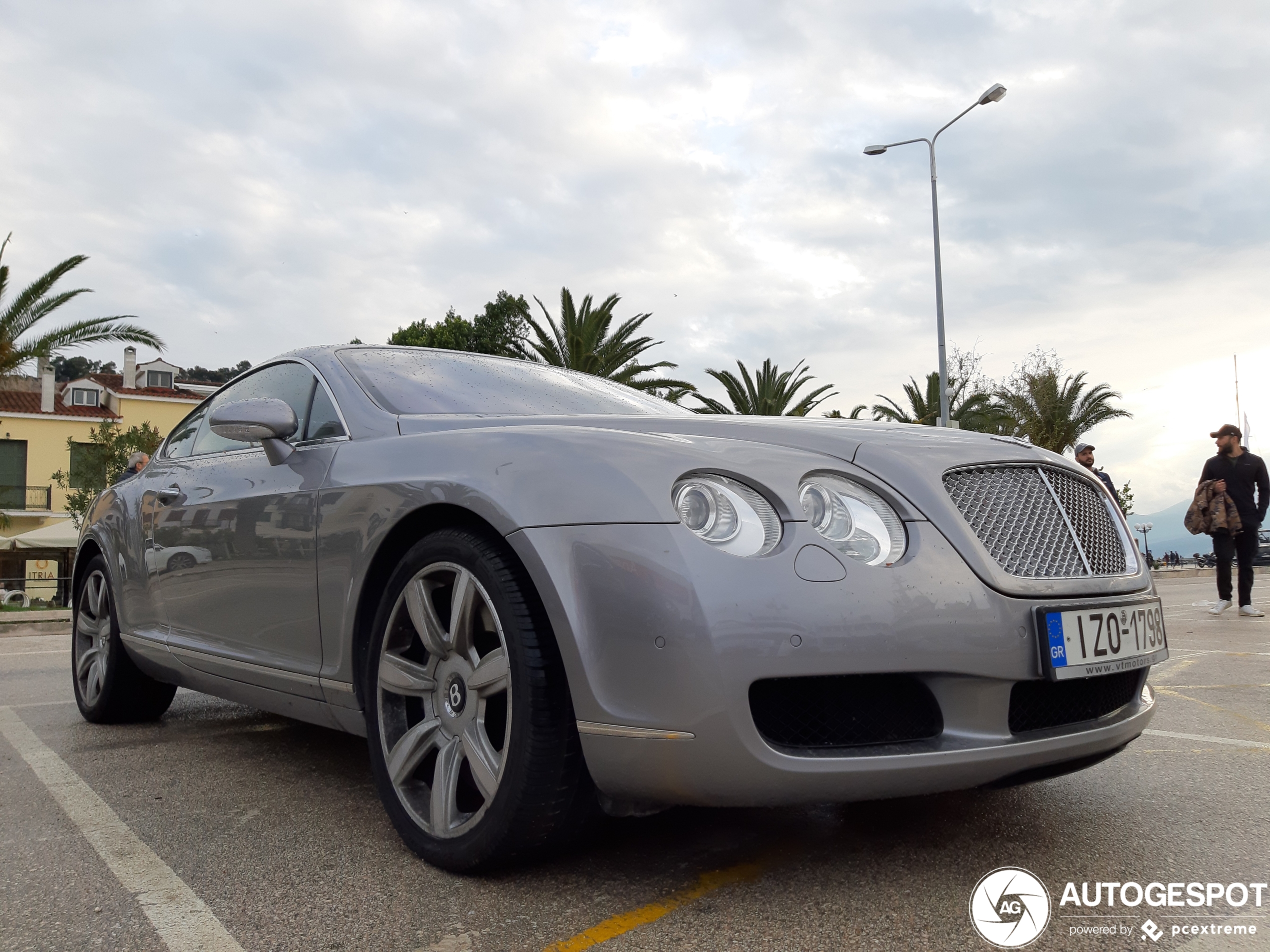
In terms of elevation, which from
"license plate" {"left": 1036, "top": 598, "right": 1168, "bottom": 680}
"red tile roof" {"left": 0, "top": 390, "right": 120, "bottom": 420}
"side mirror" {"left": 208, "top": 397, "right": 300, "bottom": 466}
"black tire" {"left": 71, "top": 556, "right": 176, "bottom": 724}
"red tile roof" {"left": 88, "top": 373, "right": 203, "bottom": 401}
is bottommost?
"black tire" {"left": 71, "top": 556, "right": 176, "bottom": 724}

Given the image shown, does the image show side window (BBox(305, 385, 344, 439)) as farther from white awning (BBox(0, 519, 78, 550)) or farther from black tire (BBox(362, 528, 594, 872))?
white awning (BBox(0, 519, 78, 550))

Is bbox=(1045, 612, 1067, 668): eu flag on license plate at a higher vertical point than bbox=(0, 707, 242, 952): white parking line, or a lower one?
higher

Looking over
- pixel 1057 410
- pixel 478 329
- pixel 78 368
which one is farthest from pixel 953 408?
pixel 78 368

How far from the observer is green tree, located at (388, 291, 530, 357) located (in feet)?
136

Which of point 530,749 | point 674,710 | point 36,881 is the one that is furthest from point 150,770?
point 674,710

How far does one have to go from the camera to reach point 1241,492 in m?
8.55

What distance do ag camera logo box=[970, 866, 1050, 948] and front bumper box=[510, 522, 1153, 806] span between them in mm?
231

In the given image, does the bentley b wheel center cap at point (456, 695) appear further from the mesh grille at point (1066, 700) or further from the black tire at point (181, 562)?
the black tire at point (181, 562)

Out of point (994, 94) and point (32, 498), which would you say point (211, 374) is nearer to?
point (32, 498)

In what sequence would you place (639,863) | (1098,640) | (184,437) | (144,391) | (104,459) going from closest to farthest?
(1098,640), (639,863), (184,437), (104,459), (144,391)

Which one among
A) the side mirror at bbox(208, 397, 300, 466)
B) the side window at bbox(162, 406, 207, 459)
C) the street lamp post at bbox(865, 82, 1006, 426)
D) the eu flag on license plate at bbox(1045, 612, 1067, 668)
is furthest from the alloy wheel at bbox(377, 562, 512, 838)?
the street lamp post at bbox(865, 82, 1006, 426)

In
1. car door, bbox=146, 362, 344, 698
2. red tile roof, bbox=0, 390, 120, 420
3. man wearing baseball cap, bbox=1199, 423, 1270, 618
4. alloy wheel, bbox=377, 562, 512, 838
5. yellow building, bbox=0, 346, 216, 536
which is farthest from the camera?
red tile roof, bbox=0, 390, 120, 420

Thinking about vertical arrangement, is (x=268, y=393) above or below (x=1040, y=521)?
above

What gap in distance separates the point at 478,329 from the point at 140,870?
4115 cm
